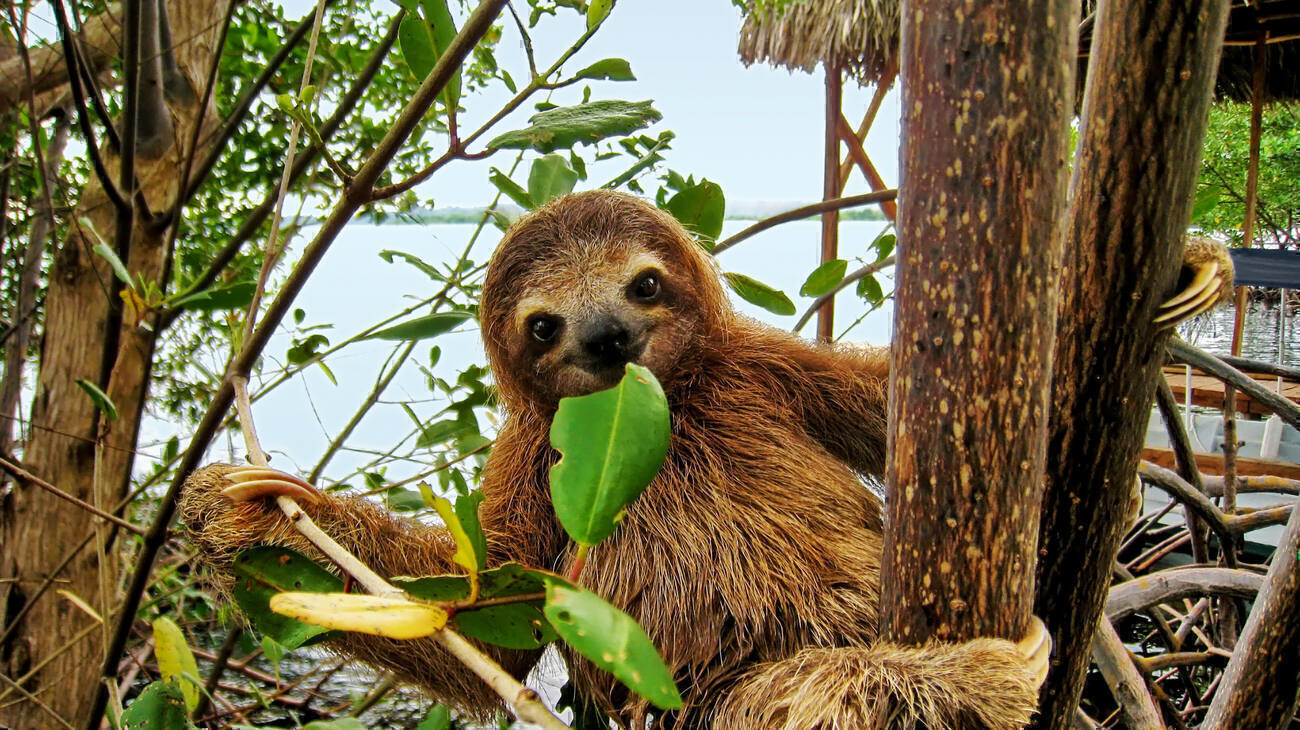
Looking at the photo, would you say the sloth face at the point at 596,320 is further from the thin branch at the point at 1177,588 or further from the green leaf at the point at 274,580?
the thin branch at the point at 1177,588

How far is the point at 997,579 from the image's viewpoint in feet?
3.62

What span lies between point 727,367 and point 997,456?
83cm

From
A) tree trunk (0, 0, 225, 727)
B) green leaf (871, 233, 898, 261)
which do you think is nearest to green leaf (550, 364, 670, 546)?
green leaf (871, 233, 898, 261)

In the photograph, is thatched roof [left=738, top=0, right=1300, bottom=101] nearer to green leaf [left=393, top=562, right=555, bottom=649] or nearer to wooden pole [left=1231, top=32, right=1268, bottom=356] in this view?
wooden pole [left=1231, top=32, right=1268, bottom=356]

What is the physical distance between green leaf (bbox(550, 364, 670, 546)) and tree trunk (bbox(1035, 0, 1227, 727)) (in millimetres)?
844

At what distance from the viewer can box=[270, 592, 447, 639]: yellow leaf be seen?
66 cm

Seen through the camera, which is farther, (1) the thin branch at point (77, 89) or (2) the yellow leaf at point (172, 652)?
(1) the thin branch at point (77, 89)

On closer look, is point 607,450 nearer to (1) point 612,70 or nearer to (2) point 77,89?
(1) point 612,70

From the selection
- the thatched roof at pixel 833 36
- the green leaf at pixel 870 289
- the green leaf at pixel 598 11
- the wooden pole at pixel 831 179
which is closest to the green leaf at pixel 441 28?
the green leaf at pixel 598 11

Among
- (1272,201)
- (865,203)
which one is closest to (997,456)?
(865,203)

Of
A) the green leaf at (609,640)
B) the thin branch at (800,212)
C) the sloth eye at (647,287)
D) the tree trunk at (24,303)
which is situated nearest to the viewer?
the green leaf at (609,640)

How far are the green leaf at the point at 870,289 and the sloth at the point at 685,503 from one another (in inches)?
14.9

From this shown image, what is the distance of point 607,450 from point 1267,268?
7.07 m

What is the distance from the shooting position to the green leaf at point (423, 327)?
1339 millimetres
